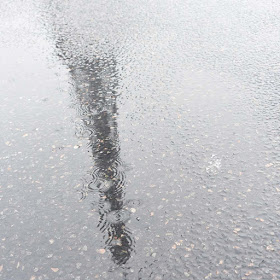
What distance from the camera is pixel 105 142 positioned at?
592 cm

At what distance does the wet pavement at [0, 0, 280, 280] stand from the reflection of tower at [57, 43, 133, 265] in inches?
0.9

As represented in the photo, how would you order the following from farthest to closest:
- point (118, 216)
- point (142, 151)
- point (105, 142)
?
point (105, 142) → point (142, 151) → point (118, 216)

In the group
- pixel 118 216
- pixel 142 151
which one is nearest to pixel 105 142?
pixel 142 151

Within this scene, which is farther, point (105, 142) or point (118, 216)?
point (105, 142)

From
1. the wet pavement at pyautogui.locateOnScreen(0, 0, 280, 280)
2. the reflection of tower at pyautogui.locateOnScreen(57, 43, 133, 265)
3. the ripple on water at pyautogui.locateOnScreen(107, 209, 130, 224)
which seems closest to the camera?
the wet pavement at pyautogui.locateOnScreen(0, 0, 280, 280)

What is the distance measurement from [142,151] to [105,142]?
73cm

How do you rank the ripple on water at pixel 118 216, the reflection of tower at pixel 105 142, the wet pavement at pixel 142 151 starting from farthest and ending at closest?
the ripple on water at pixel 118 216 → the reflection of tower at pixel 105 142 → the wet pavement at pixel 142 151

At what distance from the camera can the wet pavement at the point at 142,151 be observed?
4121 millimetres

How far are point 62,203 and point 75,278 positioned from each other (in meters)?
1.26

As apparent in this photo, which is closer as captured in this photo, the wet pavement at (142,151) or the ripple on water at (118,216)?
the wet pavement at (142,151)

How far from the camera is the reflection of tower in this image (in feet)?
14.3

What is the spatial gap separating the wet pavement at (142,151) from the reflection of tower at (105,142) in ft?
0.08

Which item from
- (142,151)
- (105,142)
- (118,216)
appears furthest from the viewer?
(105,142)

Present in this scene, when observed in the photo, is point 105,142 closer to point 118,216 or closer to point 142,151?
point 142,151
